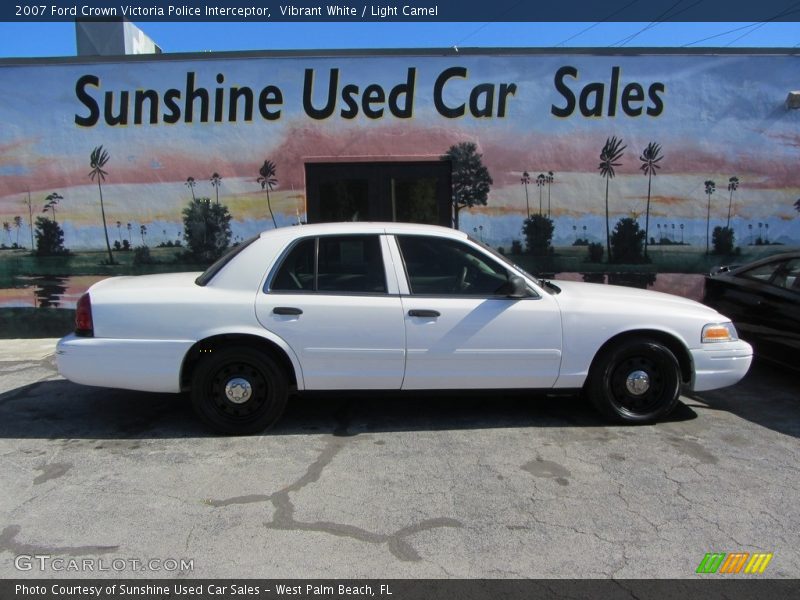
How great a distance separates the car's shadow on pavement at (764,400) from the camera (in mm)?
5316

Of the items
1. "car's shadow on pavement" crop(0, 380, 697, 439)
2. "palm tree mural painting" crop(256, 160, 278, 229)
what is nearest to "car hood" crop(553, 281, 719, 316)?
"car's shadow on pavement" crop(0, 380, 697, 439)

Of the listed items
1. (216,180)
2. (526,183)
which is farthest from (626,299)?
(216,180)

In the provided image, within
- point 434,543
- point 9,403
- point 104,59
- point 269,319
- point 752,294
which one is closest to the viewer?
point 434,543

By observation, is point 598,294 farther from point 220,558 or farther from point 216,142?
point 216,142

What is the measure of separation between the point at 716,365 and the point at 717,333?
10.0 inches

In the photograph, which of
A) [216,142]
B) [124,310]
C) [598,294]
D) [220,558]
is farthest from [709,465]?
[216,142]

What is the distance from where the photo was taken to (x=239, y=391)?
15.8 ft

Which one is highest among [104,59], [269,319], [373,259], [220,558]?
[104,59]

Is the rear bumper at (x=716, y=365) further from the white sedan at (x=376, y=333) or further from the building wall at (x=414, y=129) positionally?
the building wall at (x=414, y=129)

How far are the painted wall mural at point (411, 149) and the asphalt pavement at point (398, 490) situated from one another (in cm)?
376

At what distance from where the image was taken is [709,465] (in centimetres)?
432

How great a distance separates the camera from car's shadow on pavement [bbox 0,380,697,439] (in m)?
5.02

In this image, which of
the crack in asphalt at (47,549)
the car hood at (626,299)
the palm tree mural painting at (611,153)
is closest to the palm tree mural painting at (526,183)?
the palm tree mural painting at (611,153)

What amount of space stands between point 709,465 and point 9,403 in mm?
5958
